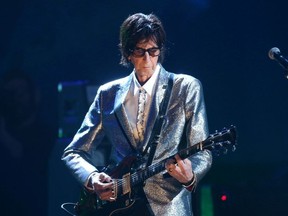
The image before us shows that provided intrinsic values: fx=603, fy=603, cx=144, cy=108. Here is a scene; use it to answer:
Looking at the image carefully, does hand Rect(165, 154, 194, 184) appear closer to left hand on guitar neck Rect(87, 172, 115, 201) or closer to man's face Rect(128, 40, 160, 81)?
left hand on guitar neck Rect(87, 172, 115, 201)

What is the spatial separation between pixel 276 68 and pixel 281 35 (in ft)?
0.88

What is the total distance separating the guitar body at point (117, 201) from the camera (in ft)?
9.49

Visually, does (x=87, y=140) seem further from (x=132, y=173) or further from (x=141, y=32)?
(x=141, y=32)

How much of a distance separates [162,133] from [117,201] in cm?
40

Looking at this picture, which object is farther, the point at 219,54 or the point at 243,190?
the point at 219,54

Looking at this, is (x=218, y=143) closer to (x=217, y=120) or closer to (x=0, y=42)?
(x=217, y=120)

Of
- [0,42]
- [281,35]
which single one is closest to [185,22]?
[281,35]

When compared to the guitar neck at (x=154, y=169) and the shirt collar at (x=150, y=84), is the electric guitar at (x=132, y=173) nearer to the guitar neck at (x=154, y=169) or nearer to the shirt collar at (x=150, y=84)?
the guitar neck at (x=154, y=169)

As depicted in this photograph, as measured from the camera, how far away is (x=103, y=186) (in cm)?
298

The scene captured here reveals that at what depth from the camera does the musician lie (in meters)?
2.84

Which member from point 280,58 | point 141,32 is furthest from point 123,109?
point 280,58

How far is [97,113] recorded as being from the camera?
3307 mm

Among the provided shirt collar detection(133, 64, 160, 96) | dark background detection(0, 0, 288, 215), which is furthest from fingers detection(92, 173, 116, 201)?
dark background detection(0, 0, 288, 215)

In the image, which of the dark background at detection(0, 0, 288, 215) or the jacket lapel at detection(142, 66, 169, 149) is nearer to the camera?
the jacket lapel at detection(142, 66, 169, 149)
